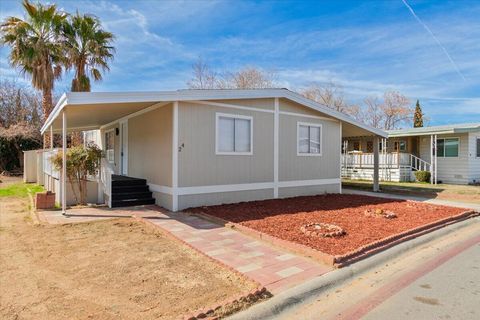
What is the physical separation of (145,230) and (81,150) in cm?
416

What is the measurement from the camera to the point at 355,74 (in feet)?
106

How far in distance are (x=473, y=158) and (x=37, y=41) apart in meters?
23.8

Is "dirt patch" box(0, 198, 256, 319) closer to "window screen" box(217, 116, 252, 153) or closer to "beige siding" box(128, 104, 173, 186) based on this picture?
"beige siding" box(128, 104, 173, 186)

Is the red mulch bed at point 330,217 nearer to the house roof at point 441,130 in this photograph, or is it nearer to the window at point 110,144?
the window at point 110,144

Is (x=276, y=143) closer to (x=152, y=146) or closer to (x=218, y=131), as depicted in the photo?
(x=218, y=131)

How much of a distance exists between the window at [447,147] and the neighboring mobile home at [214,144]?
9346 millimetres

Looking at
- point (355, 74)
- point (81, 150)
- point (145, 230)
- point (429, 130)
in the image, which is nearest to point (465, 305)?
point (145, 230)

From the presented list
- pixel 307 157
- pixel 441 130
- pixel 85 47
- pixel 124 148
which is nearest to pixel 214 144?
pixel 307 157

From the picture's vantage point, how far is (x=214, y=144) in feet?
30.7

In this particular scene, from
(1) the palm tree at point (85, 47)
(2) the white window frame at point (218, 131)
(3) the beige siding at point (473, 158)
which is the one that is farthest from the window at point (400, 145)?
(1) the palm tree at point (85, 47)

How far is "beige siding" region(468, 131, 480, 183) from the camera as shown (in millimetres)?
17703

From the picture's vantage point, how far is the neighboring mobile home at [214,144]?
8688 millimetres

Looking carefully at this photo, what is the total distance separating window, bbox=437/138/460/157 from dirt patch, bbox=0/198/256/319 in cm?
1830

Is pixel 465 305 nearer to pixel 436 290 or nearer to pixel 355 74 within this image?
pixel 436 290
